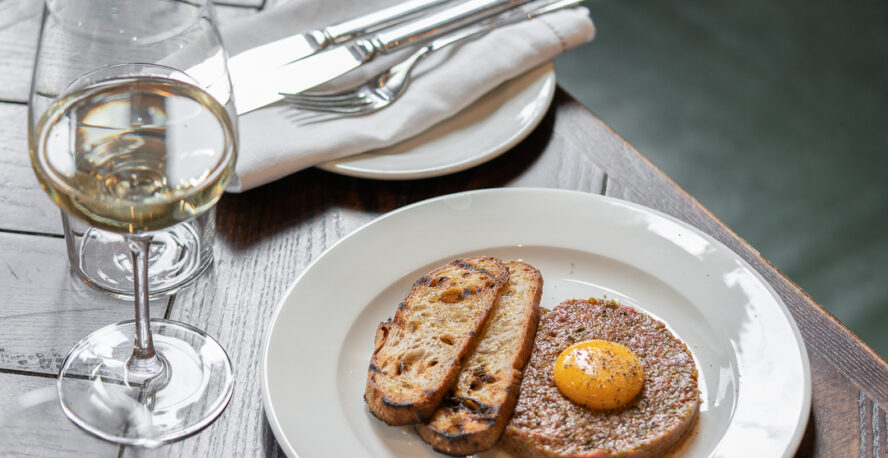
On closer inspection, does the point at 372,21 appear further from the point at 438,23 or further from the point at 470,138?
the point at 470,138

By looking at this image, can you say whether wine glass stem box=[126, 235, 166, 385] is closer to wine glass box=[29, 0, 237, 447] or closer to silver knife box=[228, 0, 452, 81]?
wine glass box=[29, 0, 237, 447]

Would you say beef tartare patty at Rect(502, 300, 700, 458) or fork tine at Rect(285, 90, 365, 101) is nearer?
beef tartare patty at Rect(502, 300, 700, 458)

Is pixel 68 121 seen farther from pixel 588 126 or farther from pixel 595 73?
pixel 595 73

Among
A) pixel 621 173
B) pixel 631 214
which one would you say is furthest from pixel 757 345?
pixel 621 173

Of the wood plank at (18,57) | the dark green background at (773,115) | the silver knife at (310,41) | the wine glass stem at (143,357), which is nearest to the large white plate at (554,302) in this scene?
the wine glass stem at (143,357)

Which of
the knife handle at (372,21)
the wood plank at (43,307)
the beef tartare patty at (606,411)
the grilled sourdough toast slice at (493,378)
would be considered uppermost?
the knife handle at (372,21)

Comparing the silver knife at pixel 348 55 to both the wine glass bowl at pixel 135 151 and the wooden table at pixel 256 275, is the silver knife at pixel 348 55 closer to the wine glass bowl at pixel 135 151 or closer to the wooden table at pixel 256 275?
the wooden table at pixel 256 275

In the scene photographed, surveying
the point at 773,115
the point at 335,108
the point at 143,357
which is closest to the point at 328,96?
the point at 335,108

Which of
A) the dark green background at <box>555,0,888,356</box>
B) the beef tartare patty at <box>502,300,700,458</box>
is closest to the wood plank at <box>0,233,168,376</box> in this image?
the beef tartare patty at <box>502,300,700,458</box>
